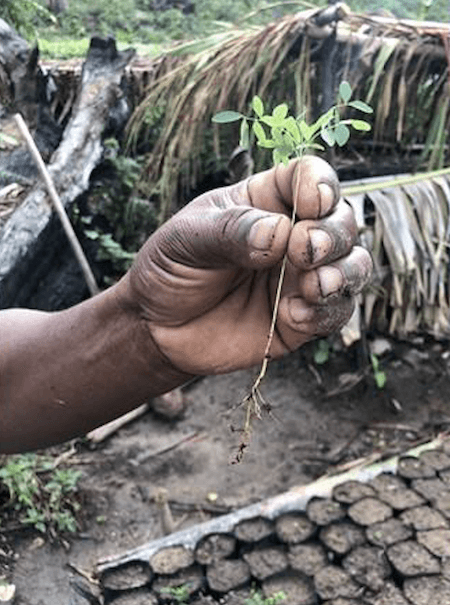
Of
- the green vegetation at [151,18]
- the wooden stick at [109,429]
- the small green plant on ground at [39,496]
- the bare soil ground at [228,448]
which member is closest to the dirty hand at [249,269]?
the bare soil ground at [228,448]

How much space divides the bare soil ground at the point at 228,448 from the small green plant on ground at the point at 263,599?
2.41 ft

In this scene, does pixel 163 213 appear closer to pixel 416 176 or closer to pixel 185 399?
pixel 185 399

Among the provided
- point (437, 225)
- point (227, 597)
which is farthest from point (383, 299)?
point (227, 597)

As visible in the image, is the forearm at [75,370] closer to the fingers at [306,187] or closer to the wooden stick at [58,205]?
the fingers at [306,187]

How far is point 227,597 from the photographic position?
2662 millimetres

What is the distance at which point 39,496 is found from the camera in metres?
3.28

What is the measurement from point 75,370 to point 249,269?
0.52m

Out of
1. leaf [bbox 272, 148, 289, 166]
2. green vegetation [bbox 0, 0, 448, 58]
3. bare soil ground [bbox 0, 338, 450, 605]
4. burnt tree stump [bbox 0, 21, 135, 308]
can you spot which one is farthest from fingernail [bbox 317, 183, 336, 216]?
green vegetation [bbox 0, 0, 448, 58]

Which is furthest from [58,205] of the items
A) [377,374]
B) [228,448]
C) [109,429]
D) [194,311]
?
[194,311]

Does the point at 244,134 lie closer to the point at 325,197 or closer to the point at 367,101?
the point at 325,197

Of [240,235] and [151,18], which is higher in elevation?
[240,235]

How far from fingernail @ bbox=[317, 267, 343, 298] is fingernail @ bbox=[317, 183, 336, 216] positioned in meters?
0.09

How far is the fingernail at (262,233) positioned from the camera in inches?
45.5

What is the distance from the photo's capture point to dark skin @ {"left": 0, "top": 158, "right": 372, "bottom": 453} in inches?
46.9
